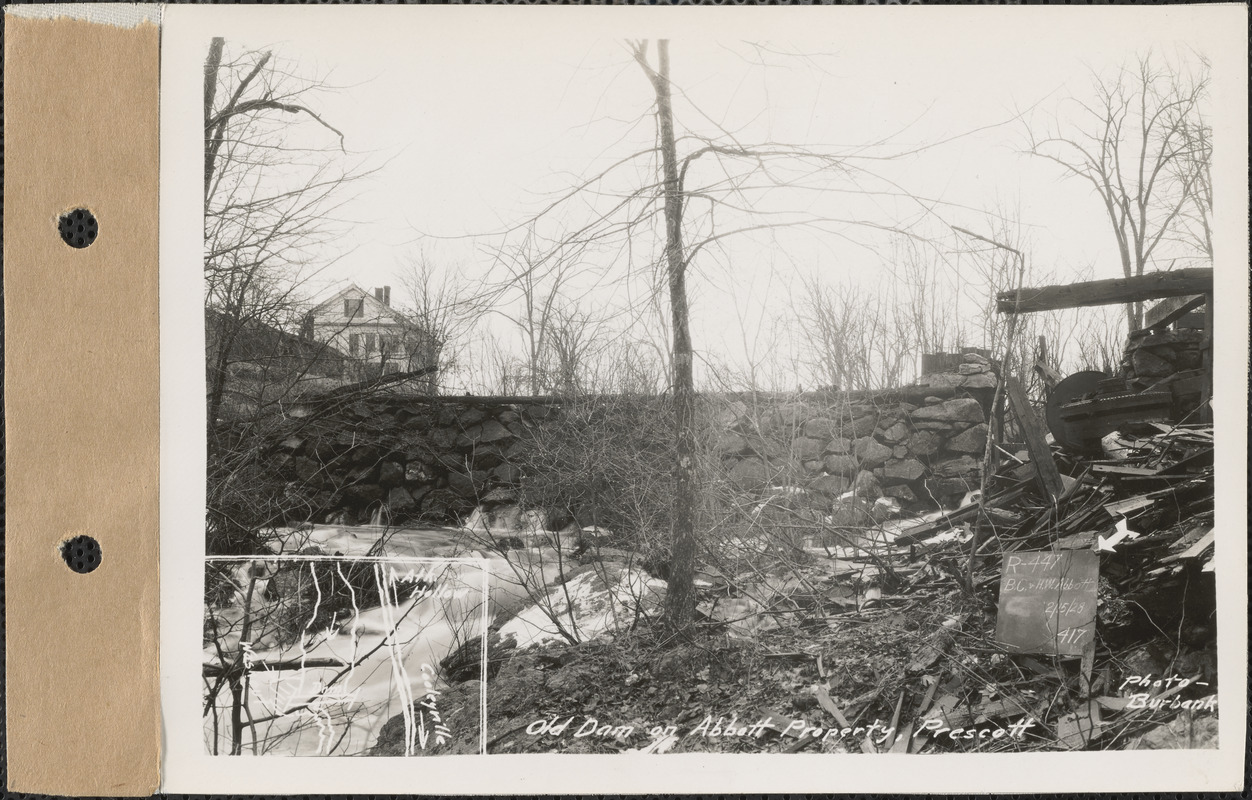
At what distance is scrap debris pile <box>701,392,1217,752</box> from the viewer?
1.85m

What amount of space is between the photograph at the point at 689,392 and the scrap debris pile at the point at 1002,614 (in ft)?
0.04

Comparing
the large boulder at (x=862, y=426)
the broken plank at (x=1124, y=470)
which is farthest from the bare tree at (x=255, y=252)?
the broken plank at (x=1124, y=470)

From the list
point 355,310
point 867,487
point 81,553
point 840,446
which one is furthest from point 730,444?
point 81,553

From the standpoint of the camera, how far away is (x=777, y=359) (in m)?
1.87

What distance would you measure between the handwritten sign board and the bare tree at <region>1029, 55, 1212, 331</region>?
0.85m

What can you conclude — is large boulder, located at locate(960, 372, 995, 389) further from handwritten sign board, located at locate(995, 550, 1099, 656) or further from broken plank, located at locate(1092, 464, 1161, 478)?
handwritten sign board, located at locate(995, 550, 1099, 656)

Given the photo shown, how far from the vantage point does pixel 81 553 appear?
5.84 ft

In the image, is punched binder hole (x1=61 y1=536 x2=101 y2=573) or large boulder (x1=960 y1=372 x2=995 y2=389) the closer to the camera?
punched binder hole (x1=61 y1=536 x2=101 y2=573)

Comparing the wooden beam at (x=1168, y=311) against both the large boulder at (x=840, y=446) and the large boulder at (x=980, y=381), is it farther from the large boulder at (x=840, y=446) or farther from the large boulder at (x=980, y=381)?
the large boulder at (x=840, y=446)

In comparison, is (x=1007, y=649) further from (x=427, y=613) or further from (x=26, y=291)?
(x=26, y=291)

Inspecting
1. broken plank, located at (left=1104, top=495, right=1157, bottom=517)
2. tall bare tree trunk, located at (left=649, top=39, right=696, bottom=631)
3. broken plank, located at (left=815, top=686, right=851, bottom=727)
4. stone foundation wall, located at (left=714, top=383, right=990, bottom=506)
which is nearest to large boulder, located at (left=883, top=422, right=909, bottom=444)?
stone foundation wall, located at (left=714, top=383, right=990, bottom=506)

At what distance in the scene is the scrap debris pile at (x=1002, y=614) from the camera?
6.08 ft

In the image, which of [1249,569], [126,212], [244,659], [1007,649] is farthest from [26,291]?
Result: [1249,569]

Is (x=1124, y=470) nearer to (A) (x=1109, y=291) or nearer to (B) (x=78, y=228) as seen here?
(A) (x=1109, y=291)
